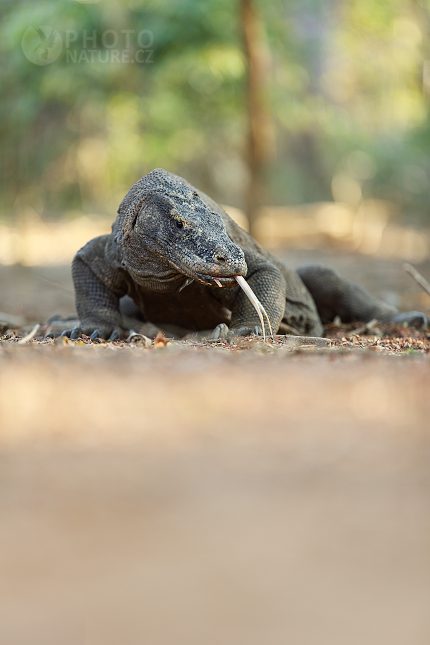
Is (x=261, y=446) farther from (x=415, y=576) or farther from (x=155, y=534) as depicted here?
(x=415, y=576)

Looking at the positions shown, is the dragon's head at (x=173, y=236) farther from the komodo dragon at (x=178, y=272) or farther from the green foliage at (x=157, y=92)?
the green foliage at (x=157, y=92)

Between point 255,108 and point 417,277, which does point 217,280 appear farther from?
point 255,108

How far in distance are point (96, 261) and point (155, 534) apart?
285cm

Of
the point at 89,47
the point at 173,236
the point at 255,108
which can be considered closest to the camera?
the point at 173,236

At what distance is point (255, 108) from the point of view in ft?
38.7

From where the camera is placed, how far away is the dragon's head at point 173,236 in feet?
11.8

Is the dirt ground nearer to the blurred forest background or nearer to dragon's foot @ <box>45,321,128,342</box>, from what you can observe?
dragon's foot @ <box>45,321,128,342</box>

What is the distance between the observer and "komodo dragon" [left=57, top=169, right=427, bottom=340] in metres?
3.71

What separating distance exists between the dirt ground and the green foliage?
989cm

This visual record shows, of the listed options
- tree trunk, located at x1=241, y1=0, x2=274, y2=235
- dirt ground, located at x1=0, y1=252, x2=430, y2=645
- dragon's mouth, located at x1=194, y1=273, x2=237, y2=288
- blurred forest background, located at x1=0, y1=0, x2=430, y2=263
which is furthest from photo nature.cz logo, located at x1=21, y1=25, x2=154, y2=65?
dirt ground, located at x1=0, y1=252, x2=430, y2=645

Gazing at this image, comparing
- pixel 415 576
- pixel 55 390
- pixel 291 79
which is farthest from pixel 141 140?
pixel 415 576

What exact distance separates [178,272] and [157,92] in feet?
33.7

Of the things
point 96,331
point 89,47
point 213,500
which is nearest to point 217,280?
point 96,331

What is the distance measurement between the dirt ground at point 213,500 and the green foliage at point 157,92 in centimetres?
989
